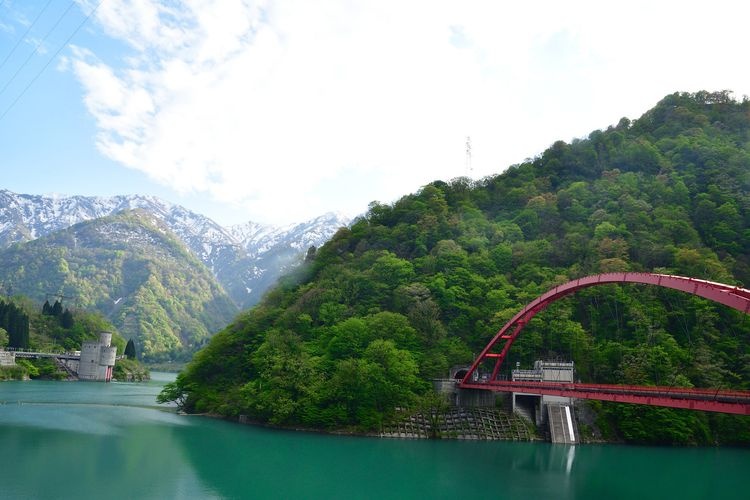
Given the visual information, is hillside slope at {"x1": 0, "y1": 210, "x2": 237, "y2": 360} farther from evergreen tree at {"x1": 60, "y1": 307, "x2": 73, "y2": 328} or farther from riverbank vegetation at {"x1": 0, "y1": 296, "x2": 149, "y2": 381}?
evergreen tree at {"x1": 60, "y1": 307, "x2": 73, "y2": 328}

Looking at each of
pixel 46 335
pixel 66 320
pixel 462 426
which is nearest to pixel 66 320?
pixel 66 320

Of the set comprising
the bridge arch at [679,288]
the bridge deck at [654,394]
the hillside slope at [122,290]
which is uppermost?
the hillside slope at [122,290]

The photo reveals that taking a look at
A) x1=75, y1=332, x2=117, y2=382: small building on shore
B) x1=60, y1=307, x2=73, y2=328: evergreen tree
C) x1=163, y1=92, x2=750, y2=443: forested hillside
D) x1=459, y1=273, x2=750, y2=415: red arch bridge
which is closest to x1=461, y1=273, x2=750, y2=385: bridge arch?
x1=459, y1=273, x2=750, y2=415: red arch bridge

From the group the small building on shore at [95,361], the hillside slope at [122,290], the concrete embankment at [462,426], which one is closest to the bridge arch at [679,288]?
the concrete embankment at [462,426]

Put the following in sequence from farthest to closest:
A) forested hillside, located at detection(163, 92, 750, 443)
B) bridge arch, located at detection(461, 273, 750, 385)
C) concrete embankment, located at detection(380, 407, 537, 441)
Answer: forested hillside, located at detection(163, 92, 750, 443) → concrete embankment, located at detection(380, 407, 537, 441) → bridge arch, located at detection(461, 273, 750, 385)

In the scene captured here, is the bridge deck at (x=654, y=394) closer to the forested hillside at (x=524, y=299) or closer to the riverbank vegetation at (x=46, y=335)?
the forested hillside at (x=524, y=299)

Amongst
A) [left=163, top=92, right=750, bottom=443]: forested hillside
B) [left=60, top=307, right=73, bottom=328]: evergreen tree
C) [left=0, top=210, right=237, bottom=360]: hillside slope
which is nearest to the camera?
[left=163, top=92, right=750, bottom=443]: forested hillside

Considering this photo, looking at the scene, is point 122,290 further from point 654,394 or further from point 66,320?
point 654,394

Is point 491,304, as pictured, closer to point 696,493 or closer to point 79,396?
point 696,493
